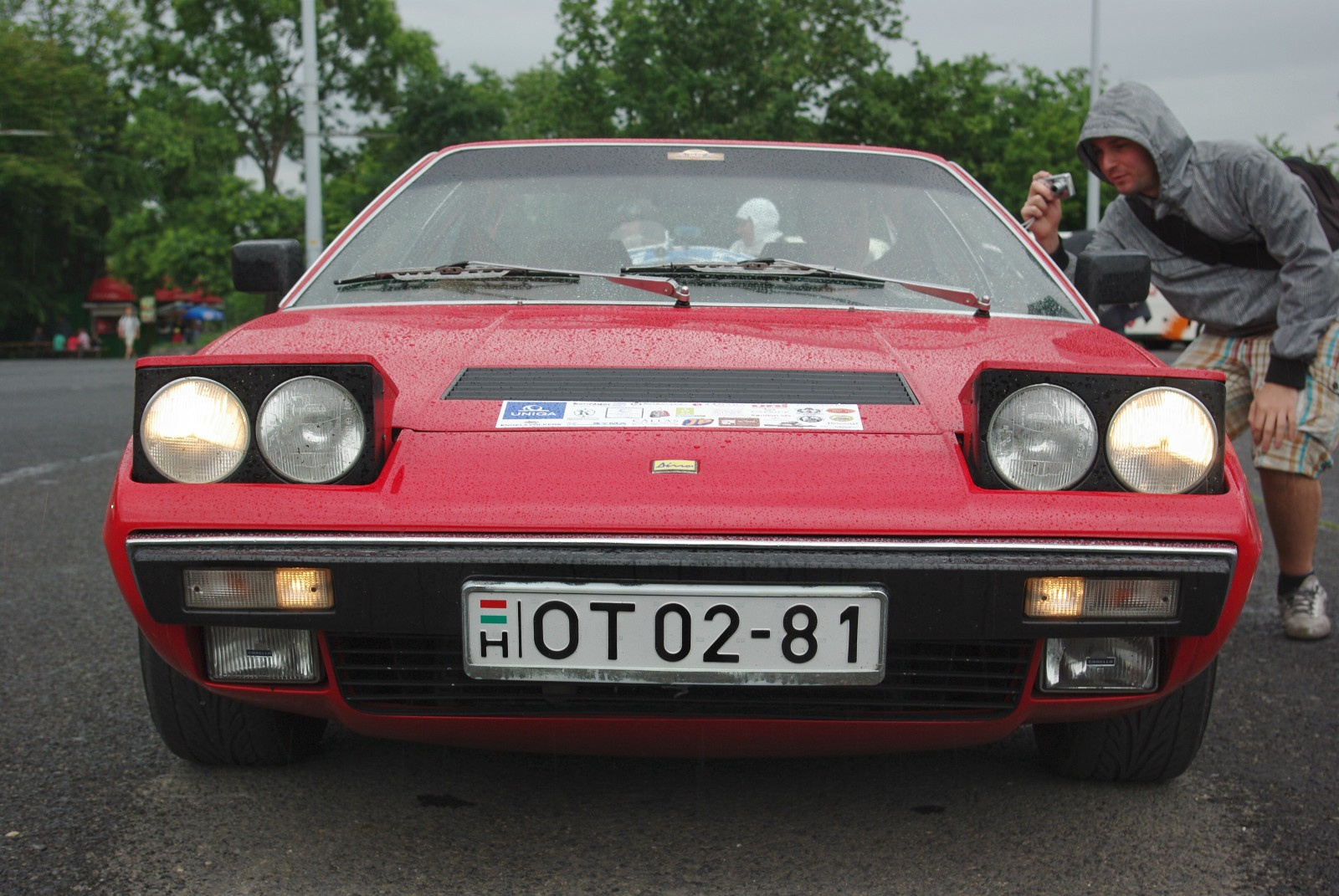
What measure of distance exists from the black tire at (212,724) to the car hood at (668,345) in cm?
62

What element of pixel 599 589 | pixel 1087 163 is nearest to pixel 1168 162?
pixel 1087 163

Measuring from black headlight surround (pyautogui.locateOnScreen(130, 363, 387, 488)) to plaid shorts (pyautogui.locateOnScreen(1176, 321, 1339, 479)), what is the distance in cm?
246

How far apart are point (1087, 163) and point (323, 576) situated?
9.26ft

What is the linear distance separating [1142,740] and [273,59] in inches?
1712

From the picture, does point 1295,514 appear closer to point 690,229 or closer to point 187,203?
point 690,229

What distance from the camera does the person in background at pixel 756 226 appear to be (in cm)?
310

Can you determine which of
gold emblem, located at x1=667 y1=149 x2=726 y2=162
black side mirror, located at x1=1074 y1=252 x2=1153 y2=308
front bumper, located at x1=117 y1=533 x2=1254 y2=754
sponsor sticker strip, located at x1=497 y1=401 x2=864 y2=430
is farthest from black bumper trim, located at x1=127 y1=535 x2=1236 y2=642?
gold emblem, located at x1=667 y1=149 x2=726 y2=162

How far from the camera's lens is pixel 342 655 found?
7.04 ft

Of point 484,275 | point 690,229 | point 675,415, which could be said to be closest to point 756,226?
point 690,229

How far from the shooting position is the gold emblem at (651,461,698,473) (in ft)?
6.75

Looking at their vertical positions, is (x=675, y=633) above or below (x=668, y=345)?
below

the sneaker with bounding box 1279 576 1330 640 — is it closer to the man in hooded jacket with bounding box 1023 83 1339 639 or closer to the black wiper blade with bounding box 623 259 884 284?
the man in hooded jacket with bounding box 1023 83 1339 639

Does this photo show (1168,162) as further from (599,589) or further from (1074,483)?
(599,589)

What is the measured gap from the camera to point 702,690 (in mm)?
2105
